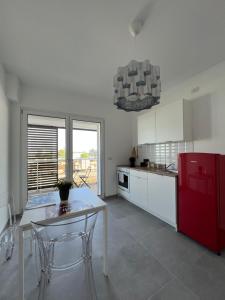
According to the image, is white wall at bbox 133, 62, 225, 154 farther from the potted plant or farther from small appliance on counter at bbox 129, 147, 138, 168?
the potted plant

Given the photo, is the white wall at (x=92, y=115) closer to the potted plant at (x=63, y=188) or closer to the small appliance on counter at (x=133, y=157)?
the small appliance on counter at (x=133, y=157)

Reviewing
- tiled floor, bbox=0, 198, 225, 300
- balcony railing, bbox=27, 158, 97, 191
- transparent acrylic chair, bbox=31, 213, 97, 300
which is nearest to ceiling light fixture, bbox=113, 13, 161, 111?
transparent acrylic chair, bbox=31, 213, 97, 300

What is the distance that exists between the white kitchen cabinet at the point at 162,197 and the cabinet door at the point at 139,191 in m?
0.13

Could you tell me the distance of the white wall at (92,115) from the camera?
2.96 metres

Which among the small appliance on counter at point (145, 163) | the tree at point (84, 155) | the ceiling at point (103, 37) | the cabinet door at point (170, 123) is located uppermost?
the ceiling at point (103, 37)

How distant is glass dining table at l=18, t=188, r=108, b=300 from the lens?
3.84 ft

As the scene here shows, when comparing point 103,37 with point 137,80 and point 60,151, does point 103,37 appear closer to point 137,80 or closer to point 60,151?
point 137,80

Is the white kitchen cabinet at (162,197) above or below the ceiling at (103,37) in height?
below

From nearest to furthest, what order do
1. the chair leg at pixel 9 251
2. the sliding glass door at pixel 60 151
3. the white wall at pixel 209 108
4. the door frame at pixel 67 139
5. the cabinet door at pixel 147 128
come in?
1. the chair leg at pixel 9 251
2. the white wall at pixel 209 108
3. the door frame at pixel 67 139
4. the sliding glass door at pixel 60 151
5. the cabinet door at pixel 147 128

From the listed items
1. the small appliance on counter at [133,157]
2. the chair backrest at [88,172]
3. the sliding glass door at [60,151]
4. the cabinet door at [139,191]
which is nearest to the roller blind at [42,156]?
the sliding glass door at [60,151]

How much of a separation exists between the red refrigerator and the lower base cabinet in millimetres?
152

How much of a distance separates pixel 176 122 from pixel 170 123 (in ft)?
0.44

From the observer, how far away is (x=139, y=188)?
3.23m

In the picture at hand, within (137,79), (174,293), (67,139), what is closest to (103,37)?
(137,79)
